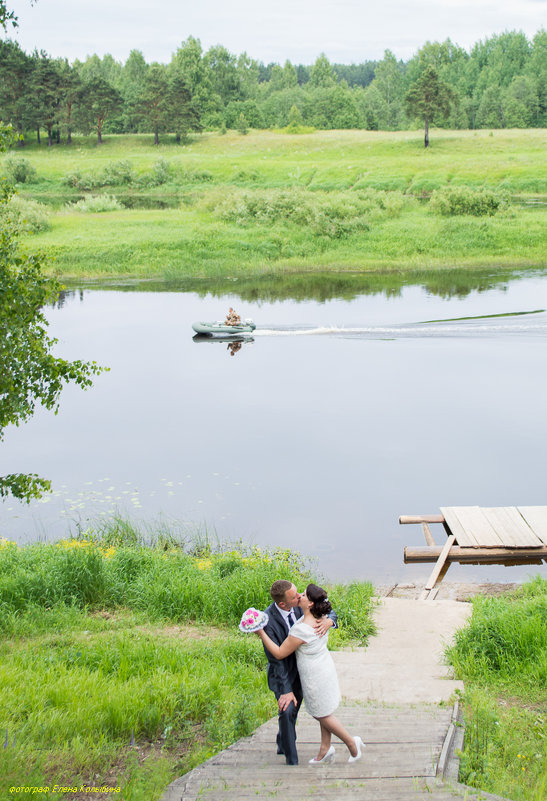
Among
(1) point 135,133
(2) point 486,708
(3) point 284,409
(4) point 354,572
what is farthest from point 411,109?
(2) point 486,708

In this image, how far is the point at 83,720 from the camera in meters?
7.83

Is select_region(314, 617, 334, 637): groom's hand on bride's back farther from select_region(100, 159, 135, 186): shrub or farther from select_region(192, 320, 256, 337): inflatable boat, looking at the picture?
select_region(100, 159, 135, 186): shrub

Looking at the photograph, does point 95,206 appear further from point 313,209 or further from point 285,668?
point 285,668

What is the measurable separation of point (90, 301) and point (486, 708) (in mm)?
39424

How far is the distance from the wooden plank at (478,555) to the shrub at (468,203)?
47762 millimetres

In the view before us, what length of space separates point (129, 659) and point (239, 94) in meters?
151

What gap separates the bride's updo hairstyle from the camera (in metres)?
6.91

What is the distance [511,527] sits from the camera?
1612 centimetres

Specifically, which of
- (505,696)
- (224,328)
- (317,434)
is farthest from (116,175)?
(505,696)

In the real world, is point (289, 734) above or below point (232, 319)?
above

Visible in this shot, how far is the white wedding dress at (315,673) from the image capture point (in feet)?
22.8

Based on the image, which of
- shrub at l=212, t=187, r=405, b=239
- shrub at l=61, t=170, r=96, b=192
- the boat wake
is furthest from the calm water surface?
shrub at l=61, t=170, r=96, b=192

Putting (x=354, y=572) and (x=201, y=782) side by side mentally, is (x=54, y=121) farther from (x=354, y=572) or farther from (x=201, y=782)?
(x=201, y=782)

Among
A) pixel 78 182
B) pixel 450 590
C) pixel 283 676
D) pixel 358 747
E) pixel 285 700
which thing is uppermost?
pixel 78 182
